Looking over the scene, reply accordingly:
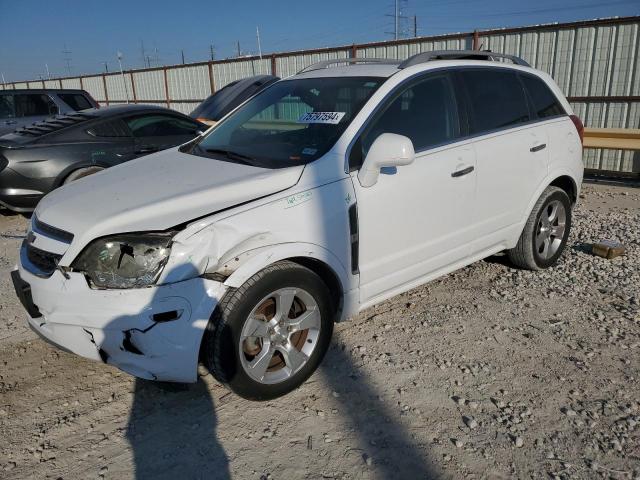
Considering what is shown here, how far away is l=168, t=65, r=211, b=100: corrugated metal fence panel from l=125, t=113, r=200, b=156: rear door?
11076 millimetres

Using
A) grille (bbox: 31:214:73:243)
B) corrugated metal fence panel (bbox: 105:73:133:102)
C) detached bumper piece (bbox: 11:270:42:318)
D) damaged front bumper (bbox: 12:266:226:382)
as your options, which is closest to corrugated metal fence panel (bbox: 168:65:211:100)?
corrugated metal fence panel (bbox: 105:73:133:102)

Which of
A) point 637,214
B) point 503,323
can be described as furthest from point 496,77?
point 637,214

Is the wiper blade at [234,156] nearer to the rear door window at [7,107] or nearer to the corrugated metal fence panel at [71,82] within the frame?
the rear door window at [7,107]

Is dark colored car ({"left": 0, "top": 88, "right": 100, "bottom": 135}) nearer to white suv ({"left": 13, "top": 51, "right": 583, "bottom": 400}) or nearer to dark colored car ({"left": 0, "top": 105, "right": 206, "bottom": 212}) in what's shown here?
dark colored car ({"left": 0, "top": 105, "right": 206, "bottom": 212})

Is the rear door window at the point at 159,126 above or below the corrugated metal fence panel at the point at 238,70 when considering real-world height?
below

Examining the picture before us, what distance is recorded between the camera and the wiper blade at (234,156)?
3.30 metres

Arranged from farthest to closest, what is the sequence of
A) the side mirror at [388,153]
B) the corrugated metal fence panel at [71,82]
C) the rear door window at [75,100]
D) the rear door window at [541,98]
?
the corrugated metal fence panel at [71,82] < the rear door window at [75,100] < the rear door window at [541,98] < the side mirror at [388,153]

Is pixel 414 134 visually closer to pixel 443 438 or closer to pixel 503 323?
pixel 503 323

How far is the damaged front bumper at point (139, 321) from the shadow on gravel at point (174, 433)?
31cm

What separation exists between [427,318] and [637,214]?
170 inches

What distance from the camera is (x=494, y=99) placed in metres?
4.04

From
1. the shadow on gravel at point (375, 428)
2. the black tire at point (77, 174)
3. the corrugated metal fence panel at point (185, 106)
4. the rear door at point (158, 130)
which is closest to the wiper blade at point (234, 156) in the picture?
the shadow on gravel at point (375, 428)

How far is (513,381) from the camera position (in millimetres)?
3086

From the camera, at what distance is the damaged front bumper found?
8.20 feet
